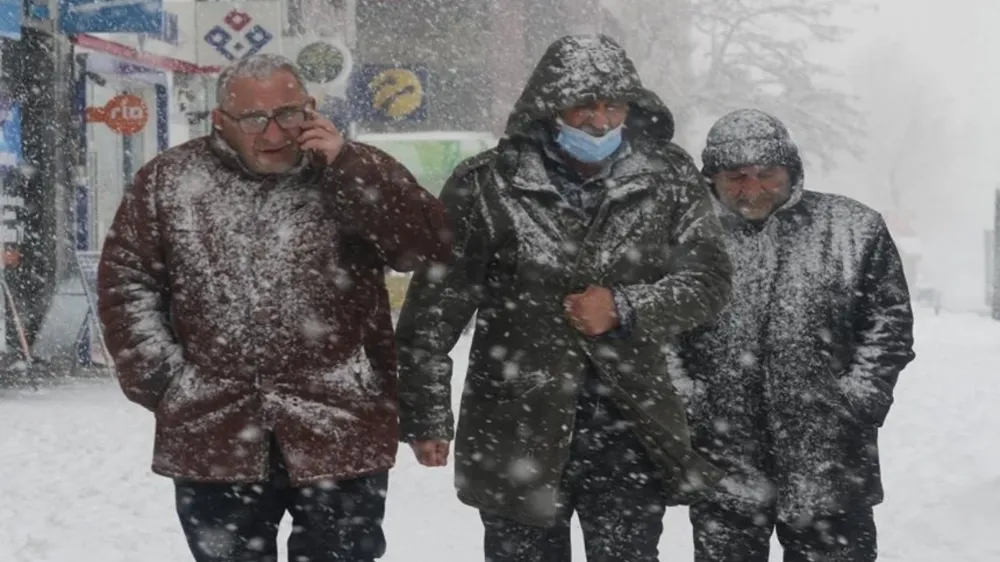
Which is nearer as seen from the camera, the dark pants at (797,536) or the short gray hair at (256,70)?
the short gray hair at (256,70)

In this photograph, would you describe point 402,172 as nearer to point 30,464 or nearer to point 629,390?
point 629,390

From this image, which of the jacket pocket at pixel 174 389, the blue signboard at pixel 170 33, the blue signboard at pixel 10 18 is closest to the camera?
the jacket pocket at pixel 174 389

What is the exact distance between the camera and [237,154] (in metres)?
3.96

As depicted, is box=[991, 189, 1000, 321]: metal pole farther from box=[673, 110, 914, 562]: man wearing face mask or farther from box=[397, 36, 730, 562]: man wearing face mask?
box=[397, 36, 730, 562]: man wearing face mask

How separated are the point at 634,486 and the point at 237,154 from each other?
1.32m

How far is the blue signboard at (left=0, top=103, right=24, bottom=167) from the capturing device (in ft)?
49.2

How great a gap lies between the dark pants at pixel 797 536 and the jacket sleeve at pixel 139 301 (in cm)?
178

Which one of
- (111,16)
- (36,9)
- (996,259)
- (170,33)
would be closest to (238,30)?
(111,16)

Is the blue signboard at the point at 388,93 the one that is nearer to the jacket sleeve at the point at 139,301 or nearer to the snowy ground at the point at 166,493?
the snowy ground at the point at 166,493

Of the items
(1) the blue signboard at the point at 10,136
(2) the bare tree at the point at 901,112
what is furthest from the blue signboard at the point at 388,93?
(2) the bare tree at the point at 901,112

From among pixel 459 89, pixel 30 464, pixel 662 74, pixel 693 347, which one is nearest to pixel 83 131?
pixel 30 464

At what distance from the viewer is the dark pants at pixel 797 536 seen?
488cm

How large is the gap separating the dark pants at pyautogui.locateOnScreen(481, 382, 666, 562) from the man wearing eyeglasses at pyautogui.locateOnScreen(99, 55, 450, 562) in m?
0.54

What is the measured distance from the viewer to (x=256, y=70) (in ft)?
12.8
